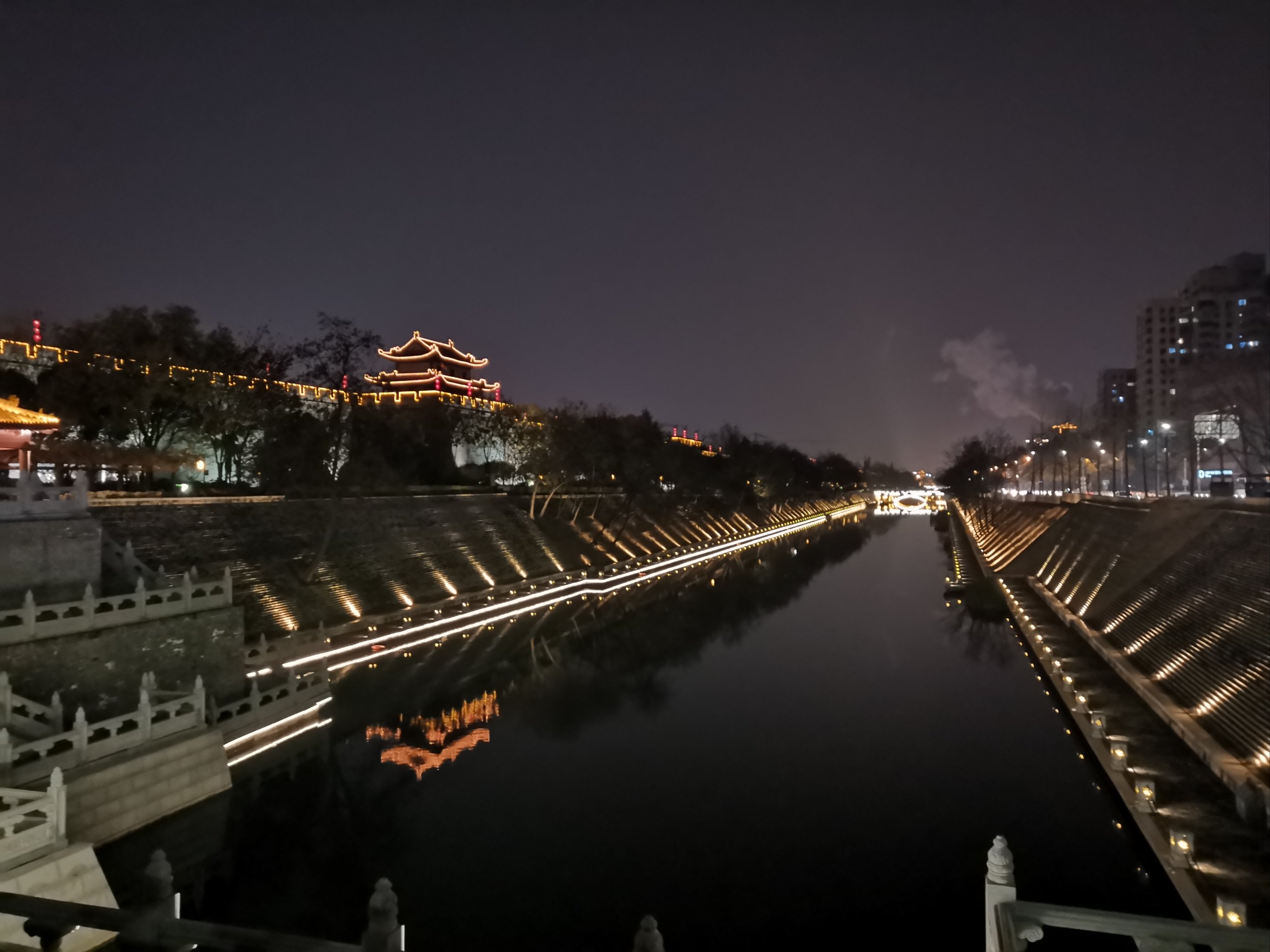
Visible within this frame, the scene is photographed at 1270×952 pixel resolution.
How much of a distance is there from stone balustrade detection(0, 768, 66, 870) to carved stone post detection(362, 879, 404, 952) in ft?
21.8

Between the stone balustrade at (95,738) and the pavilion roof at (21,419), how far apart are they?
756 centimetres

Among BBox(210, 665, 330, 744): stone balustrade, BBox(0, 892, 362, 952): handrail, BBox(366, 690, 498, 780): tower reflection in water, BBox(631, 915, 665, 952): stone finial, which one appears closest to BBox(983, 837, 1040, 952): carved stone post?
BBox(631, 915, 665, 952): stone finial

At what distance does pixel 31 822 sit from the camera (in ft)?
32.2

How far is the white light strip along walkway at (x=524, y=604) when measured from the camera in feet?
79.1

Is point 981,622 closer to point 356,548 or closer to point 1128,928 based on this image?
point 356,548

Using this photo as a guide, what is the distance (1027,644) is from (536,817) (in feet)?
62.7

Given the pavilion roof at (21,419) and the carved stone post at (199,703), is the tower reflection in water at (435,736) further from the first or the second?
the pavilion roof at (21,419)

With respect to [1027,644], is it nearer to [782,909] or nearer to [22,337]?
[782,909]

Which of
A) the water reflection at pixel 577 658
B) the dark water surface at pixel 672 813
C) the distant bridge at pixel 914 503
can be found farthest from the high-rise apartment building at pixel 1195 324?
the dark water surface at pixel 672 813

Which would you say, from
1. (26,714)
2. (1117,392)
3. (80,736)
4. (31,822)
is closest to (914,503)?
(1117,392)

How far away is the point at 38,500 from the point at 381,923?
16654mm

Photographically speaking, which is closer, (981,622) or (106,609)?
(106,609)

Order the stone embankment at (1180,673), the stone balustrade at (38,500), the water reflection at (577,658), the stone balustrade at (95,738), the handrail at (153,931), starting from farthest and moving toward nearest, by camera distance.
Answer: the water reflection at (577,658), the stone balustrade at (38,500), the stone balustrade at (95,738), the stone embankment at (1180,673), the handrail at (153,931)

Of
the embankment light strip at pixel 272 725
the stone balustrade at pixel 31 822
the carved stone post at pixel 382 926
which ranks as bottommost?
the embankment light strip at pixel 272 725
